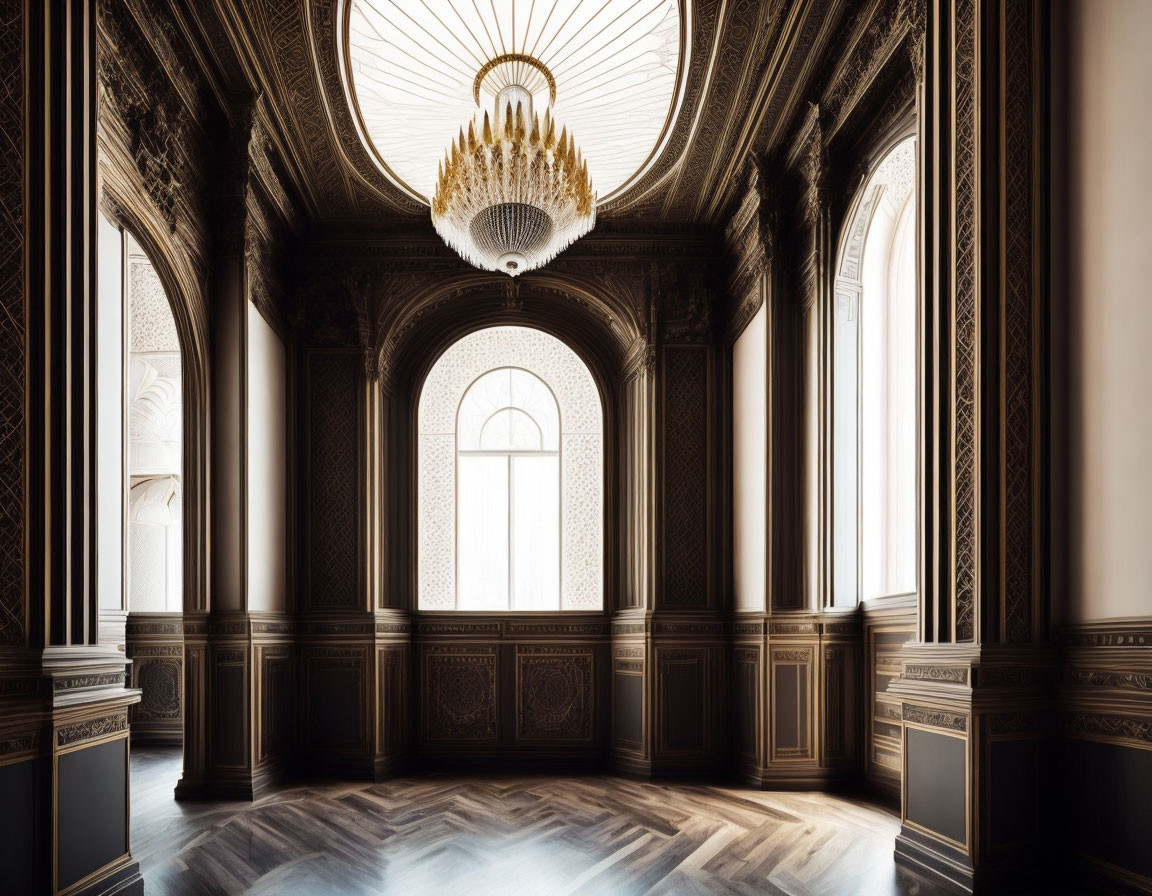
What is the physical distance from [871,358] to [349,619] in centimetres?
499

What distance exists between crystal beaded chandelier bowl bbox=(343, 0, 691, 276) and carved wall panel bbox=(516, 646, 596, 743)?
13.8 ft

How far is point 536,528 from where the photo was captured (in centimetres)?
940

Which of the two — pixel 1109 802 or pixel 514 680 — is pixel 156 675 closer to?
pixel 514 680

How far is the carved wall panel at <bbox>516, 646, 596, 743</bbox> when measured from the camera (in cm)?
885

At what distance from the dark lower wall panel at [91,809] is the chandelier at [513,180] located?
359 cm

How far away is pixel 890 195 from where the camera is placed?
6.54m

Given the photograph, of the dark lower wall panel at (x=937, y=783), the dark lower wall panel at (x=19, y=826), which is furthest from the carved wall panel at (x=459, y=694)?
the dark lower wall panel at (x=19, y=826)

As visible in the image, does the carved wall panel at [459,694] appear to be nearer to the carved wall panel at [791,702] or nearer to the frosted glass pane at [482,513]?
the frosted glass pane at [482,513]

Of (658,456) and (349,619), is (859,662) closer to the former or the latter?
(658,456)

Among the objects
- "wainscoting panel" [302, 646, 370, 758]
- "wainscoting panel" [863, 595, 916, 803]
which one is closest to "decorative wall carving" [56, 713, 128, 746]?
"wainscoting panel" [302, 646, 370, 758]

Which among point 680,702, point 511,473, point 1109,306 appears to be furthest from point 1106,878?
point 511,473

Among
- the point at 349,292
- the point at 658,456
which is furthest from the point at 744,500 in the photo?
the point at 349,292

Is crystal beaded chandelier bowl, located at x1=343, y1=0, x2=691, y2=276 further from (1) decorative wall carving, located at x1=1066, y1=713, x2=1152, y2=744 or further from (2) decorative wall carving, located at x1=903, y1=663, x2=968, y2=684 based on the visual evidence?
(1) decorative wall carving, located at x1=1066, y1=713, x2=1152, y2=744

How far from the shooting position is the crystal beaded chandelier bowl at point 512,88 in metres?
5.68
